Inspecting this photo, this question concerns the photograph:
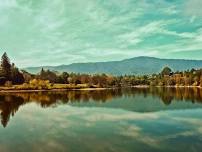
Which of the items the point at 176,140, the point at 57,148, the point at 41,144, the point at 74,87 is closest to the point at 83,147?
the point at 57,148

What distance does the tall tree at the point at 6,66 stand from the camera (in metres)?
138

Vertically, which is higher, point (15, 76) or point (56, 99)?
point (15, 76)

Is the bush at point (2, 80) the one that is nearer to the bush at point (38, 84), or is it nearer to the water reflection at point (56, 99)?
the bush at point (38, 84)

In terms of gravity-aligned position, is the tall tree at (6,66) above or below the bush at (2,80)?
above

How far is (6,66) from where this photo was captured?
140500 millimetres

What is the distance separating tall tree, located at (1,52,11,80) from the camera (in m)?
138

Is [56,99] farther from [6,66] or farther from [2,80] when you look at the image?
[6,66]

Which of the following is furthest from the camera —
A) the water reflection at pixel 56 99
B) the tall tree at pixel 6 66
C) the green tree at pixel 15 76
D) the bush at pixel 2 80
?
the green tree at pixel 15 76

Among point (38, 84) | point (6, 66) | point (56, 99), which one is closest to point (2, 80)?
point (6, 66)

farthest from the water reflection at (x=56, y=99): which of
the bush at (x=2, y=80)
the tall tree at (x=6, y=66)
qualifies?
the tall tree at (x=6, y=66)

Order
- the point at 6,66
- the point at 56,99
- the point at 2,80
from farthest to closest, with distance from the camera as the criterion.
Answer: the point at 6,66, the point at 2,80, the point at 56,99

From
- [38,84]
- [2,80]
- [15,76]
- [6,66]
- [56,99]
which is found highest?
[6,66]

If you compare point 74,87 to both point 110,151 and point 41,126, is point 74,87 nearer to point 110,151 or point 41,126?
point 41,126

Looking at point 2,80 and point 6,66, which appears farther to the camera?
point 6,66
